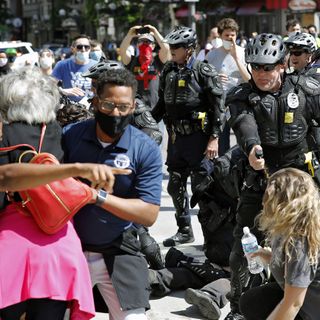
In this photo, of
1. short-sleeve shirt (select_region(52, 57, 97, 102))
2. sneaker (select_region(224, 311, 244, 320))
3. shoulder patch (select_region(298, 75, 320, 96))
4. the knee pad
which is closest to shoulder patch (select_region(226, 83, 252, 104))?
shoulder patch (select_region(298, 75, 320, 96))

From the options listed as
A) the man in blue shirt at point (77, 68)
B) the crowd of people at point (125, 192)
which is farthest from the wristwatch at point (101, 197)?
the man in blue shirt at point (77, 68)

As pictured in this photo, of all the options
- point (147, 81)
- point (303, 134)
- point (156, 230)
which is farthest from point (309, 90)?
point (147, 81)

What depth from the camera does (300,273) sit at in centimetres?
410

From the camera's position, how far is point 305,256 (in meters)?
4.14

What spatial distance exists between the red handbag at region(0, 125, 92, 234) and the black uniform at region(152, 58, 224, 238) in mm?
4176

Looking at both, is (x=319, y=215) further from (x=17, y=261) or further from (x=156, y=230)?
(x=156, y=230)

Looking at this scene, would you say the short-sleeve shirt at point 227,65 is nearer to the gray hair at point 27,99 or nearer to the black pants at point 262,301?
the black pants at point 262,301

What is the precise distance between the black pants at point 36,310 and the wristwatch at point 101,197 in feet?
1.44

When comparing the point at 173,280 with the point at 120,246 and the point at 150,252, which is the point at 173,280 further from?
the point at 120,246

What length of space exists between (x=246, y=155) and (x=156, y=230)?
3.53 meters

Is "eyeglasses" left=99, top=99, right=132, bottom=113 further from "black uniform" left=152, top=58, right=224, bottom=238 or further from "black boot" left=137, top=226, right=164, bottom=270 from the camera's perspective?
"black uniform" left=152, top=58, right=224, bottom=238

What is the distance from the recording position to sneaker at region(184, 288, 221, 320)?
19.9 feet

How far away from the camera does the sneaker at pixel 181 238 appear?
828cm

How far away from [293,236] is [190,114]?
4.02 meters
